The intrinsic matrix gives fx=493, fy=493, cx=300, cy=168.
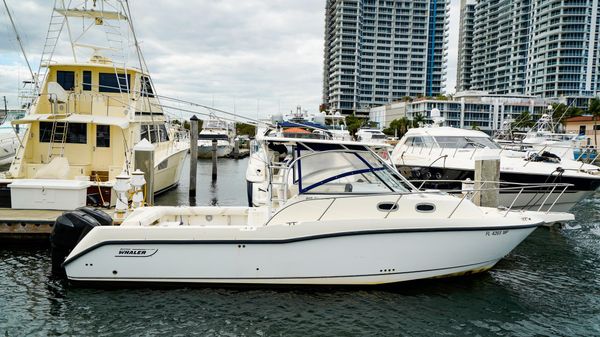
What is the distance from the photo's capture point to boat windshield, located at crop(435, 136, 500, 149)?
17094 millimetres

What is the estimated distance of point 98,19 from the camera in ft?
54.0

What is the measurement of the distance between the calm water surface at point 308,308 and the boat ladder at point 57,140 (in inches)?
223

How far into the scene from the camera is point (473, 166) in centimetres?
1532

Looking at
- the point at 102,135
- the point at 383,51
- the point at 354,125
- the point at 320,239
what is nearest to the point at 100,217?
the point at 320,239

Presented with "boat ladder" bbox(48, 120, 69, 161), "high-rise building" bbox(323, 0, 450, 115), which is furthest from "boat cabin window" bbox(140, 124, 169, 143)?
"high-rise building" bbox(323, 0, 450, 115)

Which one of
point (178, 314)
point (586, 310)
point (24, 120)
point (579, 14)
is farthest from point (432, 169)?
point (579, 14)

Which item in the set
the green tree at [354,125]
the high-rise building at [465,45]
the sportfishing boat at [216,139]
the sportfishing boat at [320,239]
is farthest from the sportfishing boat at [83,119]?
the high-rise building at [465,45]

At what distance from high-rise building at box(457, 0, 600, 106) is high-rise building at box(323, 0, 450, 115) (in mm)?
13416

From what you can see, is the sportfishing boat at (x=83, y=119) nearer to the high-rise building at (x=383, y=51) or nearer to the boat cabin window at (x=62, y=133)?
the boat cabin window at (x=62, y=133)

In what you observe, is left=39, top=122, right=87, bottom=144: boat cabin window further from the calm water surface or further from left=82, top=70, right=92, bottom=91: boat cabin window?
the calm water surface

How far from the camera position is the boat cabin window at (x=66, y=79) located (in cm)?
1555

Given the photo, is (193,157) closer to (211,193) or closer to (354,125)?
(211,193)

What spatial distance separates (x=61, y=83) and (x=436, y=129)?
1296cm

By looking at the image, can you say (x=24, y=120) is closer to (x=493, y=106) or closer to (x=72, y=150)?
(x=72, y=150)
